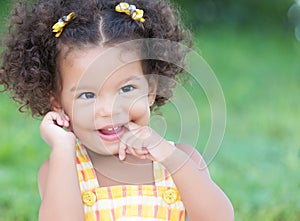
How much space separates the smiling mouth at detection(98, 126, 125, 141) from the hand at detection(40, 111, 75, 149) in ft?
0.29

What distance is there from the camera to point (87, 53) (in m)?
2.00

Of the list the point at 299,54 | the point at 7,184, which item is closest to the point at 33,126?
the point at 7,184

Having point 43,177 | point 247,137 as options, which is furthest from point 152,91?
point 247,137

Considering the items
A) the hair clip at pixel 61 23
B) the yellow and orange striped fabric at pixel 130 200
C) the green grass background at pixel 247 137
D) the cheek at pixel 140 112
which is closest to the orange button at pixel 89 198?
the yellow and orange striped fabric at pixel 130 200

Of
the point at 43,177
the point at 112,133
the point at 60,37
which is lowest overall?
the point at 43,177

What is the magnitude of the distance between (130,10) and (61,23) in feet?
0.59

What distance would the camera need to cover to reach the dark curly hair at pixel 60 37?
205cm

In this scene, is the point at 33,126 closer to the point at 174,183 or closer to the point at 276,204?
the point at 276,204

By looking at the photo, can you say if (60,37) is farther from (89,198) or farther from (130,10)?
(89,198)

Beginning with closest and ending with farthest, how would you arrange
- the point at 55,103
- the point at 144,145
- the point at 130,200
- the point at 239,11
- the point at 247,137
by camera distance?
the point at 144,145 < the point at 130,200 < the point at 55,103 < the point at 247,137 < the point at 239,11

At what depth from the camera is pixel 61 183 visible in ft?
6.44

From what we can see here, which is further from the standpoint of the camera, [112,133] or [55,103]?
[55,103]

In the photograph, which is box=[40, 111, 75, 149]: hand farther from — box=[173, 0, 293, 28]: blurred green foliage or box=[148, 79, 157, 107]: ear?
box=[173, 0, 293, 28]: blurred green foliage

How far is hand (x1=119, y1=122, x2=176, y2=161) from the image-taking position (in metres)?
1.94
